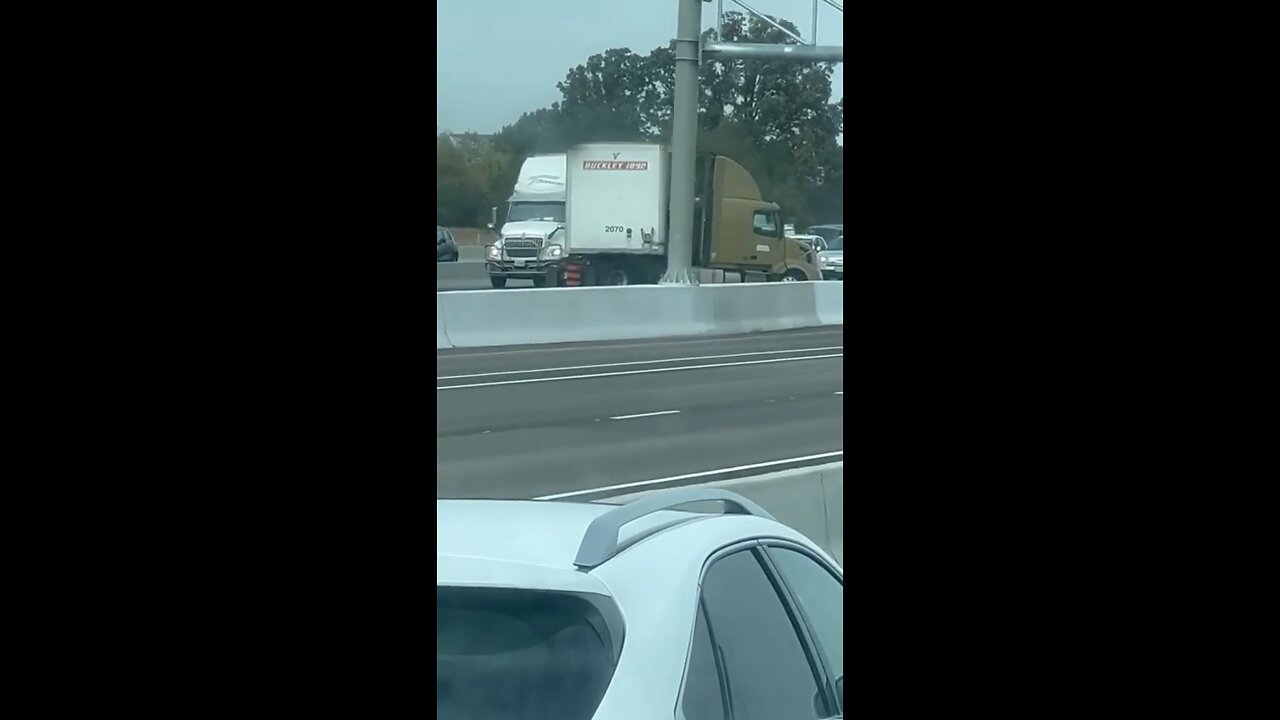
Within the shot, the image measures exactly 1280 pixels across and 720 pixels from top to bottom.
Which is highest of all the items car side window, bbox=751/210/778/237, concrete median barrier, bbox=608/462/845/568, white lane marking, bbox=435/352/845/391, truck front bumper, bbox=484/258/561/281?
car side window, bbox=751/210/778/237

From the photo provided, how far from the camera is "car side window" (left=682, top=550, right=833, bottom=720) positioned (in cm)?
243

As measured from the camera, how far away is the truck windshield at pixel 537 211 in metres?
20.1

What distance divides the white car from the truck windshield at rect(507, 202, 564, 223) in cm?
1713

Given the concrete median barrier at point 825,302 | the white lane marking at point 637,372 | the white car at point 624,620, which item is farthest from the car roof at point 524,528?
the concrete median barrier at point 825,302

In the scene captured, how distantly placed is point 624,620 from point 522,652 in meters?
0.18

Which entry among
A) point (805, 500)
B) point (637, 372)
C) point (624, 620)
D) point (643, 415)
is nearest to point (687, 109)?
point (643, 415)

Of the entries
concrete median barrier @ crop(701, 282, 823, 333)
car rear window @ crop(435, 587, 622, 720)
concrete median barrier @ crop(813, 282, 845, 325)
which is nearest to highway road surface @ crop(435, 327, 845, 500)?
concrete median barrier @ crop(701, 282, 823, 333)

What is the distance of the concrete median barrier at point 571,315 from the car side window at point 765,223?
4947 millimetres

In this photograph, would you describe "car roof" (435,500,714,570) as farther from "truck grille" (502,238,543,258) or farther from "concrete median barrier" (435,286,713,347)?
"truck grille" (502,238,543,258)

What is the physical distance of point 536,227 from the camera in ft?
67.8

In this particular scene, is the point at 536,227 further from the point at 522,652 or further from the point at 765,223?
the point at 522,652

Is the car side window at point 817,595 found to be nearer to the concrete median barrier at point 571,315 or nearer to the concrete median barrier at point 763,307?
the concrete median barrier at point 571,315
